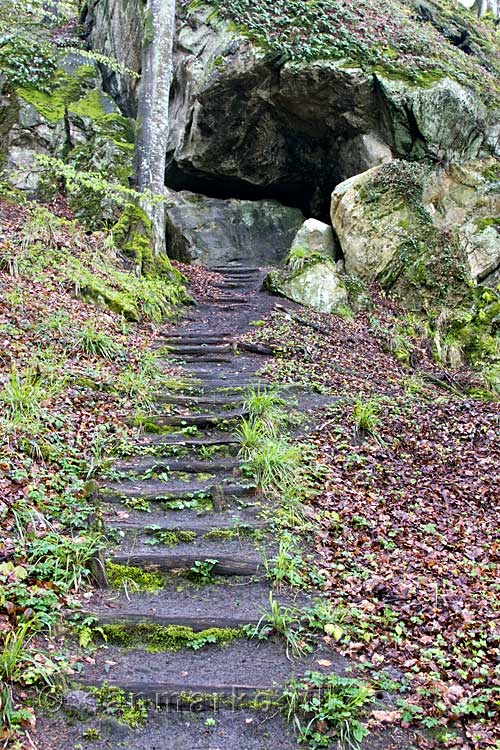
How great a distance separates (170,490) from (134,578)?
1.11m

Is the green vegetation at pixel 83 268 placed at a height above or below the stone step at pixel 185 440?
above

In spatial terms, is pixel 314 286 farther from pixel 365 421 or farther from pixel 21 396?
pixel 21 396

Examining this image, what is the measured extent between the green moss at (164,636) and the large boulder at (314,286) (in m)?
7.97

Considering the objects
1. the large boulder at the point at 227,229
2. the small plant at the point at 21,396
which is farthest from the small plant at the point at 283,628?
the large boulder at the point at 227,229

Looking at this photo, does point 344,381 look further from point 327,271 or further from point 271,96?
point 271,96

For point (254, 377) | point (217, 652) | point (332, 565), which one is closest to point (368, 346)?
point (254, 377)

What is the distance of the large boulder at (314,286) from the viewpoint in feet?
36.5

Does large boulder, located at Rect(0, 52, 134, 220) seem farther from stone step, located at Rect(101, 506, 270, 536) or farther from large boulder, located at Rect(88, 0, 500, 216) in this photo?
stone step, located at Rect(101, 506, 270, 536)

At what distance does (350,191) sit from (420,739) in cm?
1152

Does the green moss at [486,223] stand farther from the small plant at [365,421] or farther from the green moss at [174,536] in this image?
the green moss at [174,536]

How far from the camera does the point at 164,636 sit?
3.70 metres

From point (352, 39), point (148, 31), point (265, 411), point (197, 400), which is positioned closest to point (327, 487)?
point (265, 411)

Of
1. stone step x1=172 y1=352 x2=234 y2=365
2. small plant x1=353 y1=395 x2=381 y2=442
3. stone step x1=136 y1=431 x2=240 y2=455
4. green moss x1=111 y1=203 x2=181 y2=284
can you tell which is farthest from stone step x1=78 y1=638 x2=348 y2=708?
green moss x1=111 y1=203 x2=181 y2=284

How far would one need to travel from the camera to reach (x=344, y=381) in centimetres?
803
